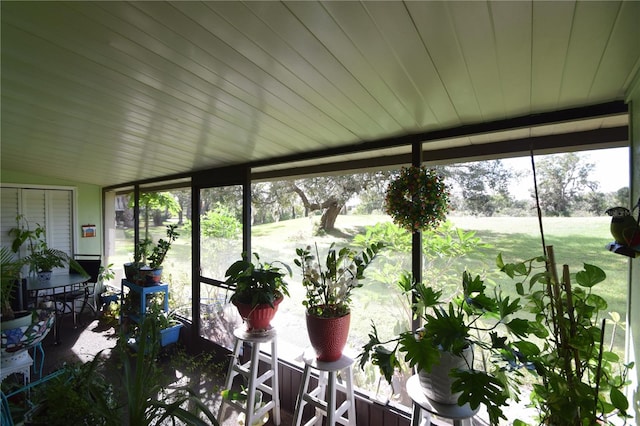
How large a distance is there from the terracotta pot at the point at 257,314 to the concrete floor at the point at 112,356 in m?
0.78

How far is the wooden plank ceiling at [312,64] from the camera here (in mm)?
727

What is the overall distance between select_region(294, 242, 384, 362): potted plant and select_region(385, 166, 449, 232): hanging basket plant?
0.22 metres

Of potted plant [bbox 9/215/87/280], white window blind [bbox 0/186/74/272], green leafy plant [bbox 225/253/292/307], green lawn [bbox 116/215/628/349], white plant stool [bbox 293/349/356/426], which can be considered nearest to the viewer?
green lawn [bbox 116/215/628/349]

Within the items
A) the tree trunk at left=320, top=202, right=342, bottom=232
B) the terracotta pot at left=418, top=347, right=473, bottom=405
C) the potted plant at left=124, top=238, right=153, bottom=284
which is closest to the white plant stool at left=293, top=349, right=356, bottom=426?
the terracotta pot at left=418, top=347, right=473, bottom=405

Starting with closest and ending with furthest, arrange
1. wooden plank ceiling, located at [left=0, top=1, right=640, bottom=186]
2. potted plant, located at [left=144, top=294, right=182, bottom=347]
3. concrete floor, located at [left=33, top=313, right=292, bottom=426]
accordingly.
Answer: wooden plank ceiling, located at [left=0, top=1, right=640, bottom=186], concrete floor, located at [left=33, top=313, right=292, bottom=426], potted plant, located at [left=144, top=294, right=182, bottom=347]

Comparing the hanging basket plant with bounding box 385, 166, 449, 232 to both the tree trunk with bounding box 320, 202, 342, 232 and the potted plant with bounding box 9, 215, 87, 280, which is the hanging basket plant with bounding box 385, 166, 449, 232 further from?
the potted plant with bounding box 9, 215, 87, 280

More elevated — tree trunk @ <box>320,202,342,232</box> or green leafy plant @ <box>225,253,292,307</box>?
tree trunk @ <box>320,202,342,232</box>

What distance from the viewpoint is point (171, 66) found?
3.40ft

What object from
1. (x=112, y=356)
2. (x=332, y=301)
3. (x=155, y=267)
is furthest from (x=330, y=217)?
(x=112, y=356)

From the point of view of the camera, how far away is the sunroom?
2.47 feet

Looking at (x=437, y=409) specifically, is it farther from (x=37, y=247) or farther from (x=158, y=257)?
(x=37, y=247)

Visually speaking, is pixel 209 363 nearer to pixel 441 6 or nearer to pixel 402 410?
pixel 402 410

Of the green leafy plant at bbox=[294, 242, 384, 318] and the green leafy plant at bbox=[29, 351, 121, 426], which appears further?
the green leafy plant at bbox=[294, 242, 384, 318]

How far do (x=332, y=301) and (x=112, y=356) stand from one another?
2.88 meters
